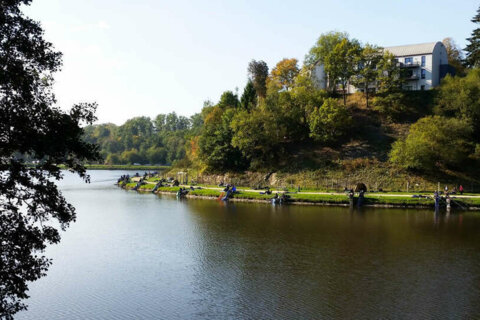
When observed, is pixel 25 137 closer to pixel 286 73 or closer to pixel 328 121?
pixel 328 121

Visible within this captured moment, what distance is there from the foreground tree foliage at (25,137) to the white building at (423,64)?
7951 centimetres

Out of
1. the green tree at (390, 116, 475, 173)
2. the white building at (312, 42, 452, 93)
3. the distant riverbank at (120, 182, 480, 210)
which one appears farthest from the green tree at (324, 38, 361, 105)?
the distant riverbank at (120, 182, 480, 210)

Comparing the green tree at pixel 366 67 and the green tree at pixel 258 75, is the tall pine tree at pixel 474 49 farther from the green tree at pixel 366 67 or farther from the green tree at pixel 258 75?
the green tree at pixel 258 75

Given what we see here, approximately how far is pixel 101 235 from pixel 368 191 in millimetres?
39472

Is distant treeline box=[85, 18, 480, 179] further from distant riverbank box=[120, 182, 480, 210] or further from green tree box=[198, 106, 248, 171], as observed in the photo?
distant riverbank box=[120, 182, 480, 210]

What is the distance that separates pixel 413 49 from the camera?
287ft

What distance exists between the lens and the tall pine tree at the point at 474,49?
3231 inches

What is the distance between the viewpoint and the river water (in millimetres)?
21062

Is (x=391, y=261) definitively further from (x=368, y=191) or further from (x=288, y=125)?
(x=288, y=125)

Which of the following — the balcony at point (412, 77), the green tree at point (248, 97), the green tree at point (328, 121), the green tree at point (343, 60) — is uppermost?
the green tree at point (343, 60)

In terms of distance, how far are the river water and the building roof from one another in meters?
49.7

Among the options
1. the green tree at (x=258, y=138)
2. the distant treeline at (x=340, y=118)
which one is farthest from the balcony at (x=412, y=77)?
the green tree at (x=258, y=138)

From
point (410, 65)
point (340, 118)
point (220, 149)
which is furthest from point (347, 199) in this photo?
point (410, 65)

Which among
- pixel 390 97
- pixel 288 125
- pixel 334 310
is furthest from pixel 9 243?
pixel 390 97
